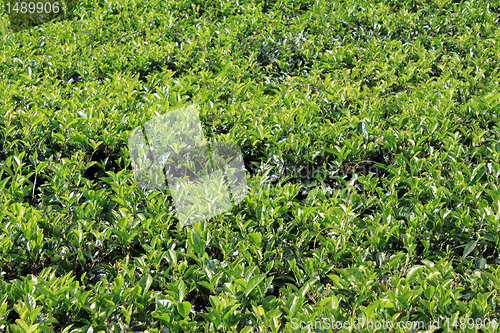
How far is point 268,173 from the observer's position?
3000 millimetres

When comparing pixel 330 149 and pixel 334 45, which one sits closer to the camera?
pixel 330 149

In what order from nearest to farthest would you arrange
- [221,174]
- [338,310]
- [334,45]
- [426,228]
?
[338,310], [426,228], [221,174], [334,45]

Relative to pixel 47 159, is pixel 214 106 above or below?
above

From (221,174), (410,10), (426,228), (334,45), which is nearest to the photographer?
(426,228)

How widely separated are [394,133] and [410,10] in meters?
2.73

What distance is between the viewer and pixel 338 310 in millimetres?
1954

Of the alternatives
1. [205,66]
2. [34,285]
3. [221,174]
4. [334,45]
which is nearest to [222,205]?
[221,174]

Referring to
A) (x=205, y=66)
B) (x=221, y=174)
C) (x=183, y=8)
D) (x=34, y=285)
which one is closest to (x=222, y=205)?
(x=221, y=174)

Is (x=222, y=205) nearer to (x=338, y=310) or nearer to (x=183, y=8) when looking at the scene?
(x=338, y=310)

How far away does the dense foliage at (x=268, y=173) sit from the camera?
80.9 inches

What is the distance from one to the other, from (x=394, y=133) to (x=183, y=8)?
11.3 feet

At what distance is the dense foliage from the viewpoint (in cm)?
205

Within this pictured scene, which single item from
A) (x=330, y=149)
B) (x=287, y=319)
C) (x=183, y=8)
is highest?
(x=183, y=8)

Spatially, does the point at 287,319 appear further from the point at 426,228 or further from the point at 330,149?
the point at 330,149
